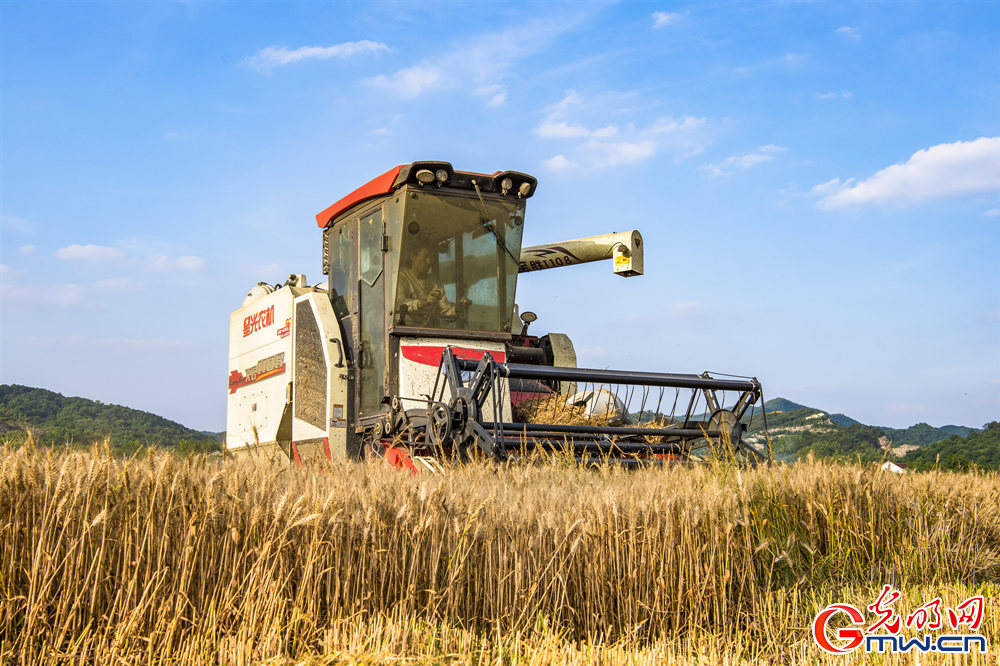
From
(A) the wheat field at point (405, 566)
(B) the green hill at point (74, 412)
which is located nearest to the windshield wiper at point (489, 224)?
(A) the wheat field at point (405, 566)

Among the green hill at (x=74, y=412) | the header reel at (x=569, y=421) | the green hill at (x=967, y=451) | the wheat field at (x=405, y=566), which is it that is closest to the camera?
the wheat field at (x=405, y=566)

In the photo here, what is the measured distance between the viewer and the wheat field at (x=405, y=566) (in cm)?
289

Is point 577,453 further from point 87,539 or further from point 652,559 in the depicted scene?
point 87,539

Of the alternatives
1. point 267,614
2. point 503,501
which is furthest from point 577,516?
point 267,614

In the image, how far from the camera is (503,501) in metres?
3.57

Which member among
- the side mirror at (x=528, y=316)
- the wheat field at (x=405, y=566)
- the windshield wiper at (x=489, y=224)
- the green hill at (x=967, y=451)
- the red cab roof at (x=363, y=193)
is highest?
the red cab roof at (x=363, y=193)

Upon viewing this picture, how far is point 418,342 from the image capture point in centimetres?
658

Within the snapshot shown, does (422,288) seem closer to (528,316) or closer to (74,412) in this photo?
(528,316)

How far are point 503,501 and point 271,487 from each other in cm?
94

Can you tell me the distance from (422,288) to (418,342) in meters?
0.43

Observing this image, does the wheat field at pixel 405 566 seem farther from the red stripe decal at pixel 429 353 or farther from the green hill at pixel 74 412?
the green hill at pixel 74 412

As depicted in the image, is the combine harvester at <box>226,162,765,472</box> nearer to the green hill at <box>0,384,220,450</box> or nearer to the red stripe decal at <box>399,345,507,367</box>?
the red stripe decal at <box>399,345,507,367</box>

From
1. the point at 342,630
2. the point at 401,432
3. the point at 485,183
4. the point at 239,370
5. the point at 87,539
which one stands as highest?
the point at 485,183

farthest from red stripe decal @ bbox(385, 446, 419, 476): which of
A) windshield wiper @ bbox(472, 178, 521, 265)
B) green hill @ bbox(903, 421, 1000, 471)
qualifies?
green hill @ bbox(903, 421, 1000, 471)
